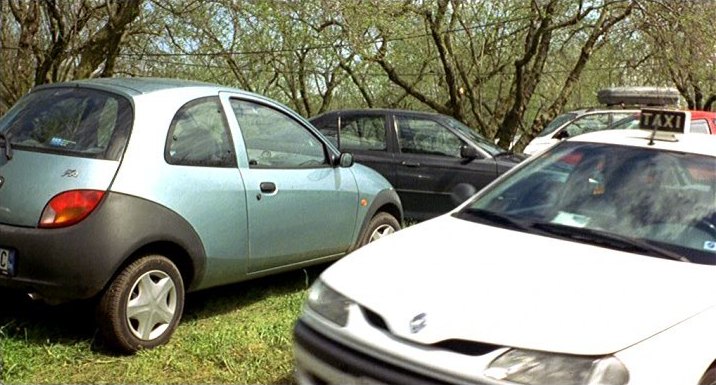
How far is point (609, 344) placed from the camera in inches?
85.7

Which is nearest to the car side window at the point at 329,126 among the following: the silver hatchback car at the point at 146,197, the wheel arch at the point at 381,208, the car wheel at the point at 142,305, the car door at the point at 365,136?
the car door at the point at 365,136

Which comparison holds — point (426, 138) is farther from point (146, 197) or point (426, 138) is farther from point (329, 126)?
point (146, 197)

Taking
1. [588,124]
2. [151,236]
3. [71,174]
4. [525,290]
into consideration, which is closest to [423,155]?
[151,236]

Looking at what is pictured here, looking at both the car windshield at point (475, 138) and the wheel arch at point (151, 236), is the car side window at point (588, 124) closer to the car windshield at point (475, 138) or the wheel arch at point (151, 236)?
the car windshield at point (475, 138)

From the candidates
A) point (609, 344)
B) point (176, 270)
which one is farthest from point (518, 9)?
point (609, 344)

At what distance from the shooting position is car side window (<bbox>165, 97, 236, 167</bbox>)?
156 inches

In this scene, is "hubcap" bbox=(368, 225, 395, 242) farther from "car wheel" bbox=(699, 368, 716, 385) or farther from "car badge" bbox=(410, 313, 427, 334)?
"car wheel" bbox=(699, 368, 716, 385)

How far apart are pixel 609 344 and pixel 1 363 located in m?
2.99

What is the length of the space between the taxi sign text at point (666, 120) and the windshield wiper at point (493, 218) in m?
1.04

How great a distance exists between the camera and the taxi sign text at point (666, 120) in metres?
3.53

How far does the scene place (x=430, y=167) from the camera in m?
Result: 7.88

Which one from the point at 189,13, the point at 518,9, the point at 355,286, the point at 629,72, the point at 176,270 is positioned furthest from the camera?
the point at 629,72

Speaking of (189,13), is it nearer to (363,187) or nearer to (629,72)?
(363,187)

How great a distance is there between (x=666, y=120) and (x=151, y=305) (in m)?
3.02
